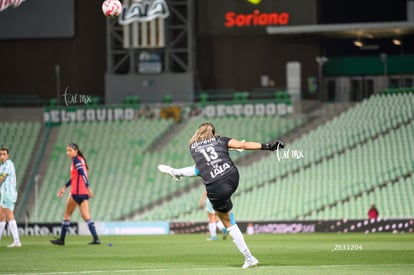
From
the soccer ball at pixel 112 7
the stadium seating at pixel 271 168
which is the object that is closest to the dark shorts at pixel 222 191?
the soccer ball at pixel 112 7

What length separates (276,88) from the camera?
51188 millimetres

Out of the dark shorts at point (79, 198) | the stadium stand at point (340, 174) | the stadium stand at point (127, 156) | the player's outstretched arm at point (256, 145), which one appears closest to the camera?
the player's outstretched arm at point (256, 145)

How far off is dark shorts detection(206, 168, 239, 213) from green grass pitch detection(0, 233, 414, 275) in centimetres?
105

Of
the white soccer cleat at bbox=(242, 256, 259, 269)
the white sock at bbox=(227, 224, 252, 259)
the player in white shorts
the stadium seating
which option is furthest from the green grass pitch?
the stadium seating

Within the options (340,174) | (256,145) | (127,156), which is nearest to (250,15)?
(127,156)

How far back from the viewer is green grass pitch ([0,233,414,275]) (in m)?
17.6

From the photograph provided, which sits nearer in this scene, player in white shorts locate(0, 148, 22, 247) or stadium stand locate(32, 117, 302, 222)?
player in white shorts locate(0, 148, 22, 247)

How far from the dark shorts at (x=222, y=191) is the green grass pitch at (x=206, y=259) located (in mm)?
1050

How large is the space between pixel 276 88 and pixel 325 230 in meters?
15.1

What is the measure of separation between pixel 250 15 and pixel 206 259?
103 ft

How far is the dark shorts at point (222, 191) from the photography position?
18.0 meters

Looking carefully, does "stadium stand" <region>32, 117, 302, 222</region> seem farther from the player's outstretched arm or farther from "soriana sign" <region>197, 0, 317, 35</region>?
the player's outstretched arm

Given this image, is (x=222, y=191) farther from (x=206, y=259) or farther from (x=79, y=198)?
(x=79, y=198)

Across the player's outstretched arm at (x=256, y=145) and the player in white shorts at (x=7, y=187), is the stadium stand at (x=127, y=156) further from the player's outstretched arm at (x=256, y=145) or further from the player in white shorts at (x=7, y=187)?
the player's outstretched arm at (x=256, y=145)
